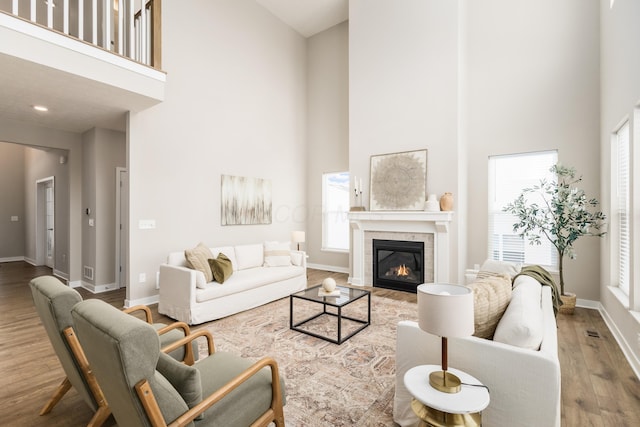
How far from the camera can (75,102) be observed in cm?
387

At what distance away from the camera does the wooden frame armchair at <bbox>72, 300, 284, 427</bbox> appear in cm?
109

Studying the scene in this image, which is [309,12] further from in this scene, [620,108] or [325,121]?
[620,108]

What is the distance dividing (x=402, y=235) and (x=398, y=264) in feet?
1.69

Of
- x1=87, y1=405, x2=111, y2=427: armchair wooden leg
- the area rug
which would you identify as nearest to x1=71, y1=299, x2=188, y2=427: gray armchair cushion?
A: x1=87, y1=405, x2=111, y2=427: armchair wooden leg

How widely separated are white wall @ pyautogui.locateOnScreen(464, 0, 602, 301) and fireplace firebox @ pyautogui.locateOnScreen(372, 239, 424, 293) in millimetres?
903

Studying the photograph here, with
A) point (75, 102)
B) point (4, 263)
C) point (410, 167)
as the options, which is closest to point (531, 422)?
point (410, 167)

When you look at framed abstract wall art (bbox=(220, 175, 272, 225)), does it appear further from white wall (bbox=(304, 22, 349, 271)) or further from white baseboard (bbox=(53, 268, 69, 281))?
white baseboard (bbox=(53, 268, 69, 281))

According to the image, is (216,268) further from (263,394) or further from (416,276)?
(416,276)

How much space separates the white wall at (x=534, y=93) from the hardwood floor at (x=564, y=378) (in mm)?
1559

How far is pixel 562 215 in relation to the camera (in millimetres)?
3934

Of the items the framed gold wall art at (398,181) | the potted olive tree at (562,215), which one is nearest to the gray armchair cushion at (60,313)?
the framed gold wall art at (398,181)

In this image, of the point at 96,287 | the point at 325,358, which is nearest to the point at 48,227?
the point at 96,287

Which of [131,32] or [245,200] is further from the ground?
[131,32]

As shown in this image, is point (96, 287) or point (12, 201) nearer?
point (96, 287)
